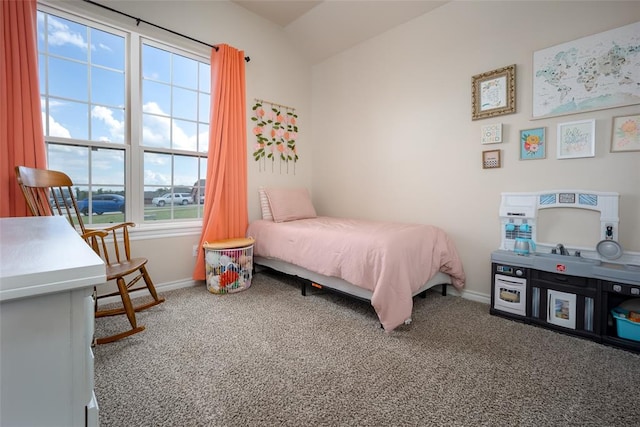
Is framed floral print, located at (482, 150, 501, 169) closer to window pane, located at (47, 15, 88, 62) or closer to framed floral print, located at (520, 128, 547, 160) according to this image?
framed floral print, located at (520, 128, 547, 160)

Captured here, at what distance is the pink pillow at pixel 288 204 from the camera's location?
3.31m

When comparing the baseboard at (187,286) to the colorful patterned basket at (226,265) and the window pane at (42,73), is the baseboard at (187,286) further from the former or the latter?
the window pane at (42,73)

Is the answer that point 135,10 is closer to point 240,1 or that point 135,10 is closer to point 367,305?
point 240,1

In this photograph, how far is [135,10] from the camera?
8.55 ft

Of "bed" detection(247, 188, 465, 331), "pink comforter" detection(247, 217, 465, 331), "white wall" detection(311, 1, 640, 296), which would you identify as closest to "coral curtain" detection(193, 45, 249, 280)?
"bed" detection(247, 188, 465, 331)

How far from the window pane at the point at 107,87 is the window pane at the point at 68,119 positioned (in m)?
0.14

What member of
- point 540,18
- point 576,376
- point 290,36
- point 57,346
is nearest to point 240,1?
point 290,36

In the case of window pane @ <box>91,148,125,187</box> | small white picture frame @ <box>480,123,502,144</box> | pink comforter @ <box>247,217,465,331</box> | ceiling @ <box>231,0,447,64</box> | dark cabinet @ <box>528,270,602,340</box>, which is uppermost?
ceiling @ <box>231,0,447,64</box>

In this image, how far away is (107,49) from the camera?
101 inches

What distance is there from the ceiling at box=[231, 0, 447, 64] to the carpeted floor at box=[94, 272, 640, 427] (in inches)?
117

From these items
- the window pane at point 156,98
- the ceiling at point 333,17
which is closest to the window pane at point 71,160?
the window pane at point 156,98

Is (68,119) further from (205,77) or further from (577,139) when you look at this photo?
(577,139)

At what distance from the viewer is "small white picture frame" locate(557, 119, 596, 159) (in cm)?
A: 206

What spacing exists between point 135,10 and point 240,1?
43.8 inches
